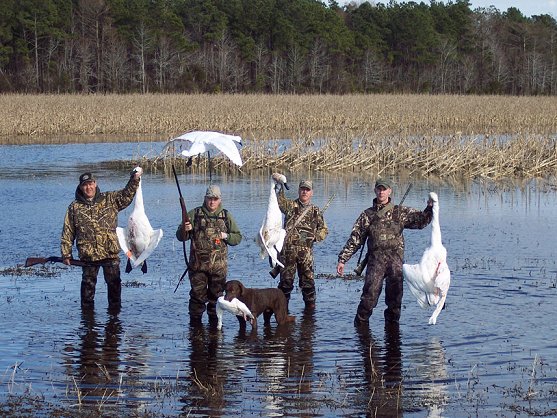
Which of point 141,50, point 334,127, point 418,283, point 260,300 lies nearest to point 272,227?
point 260,300

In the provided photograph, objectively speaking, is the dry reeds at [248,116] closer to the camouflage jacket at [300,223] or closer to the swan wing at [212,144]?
the camouflage jacket at [300,223]

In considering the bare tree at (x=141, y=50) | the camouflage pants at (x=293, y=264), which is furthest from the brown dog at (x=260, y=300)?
the bare tree at (x=141, y=50)

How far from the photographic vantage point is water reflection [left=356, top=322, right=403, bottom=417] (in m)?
7.96

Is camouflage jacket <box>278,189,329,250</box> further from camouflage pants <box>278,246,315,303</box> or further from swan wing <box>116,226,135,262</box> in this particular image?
swan wing <box>116,226,135,262</box>

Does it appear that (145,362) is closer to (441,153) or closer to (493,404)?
(493,404)

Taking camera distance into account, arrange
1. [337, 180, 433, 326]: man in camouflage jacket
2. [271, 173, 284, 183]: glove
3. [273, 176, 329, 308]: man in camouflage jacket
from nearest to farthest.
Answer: [337, 180, 433, 326]: man in camouflage jacket, [271, 173, 284, 183]: glove, [273, 176, 329, 308]: man in camouflage jacket

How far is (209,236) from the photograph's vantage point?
1063 centimetres

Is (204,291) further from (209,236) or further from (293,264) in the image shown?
(293,264)

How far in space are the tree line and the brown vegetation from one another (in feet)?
45.9

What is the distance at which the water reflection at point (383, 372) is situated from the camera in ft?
26.1

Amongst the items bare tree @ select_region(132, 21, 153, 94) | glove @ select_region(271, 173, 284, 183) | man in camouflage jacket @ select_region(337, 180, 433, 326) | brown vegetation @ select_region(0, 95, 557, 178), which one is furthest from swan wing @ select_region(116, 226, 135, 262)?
bare tree @ select_region(132, 21, 153, 94)

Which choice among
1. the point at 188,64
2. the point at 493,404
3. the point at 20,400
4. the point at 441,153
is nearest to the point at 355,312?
the point at 493,404

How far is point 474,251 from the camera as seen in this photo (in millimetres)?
15523

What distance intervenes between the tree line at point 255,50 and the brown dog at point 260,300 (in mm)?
48123
